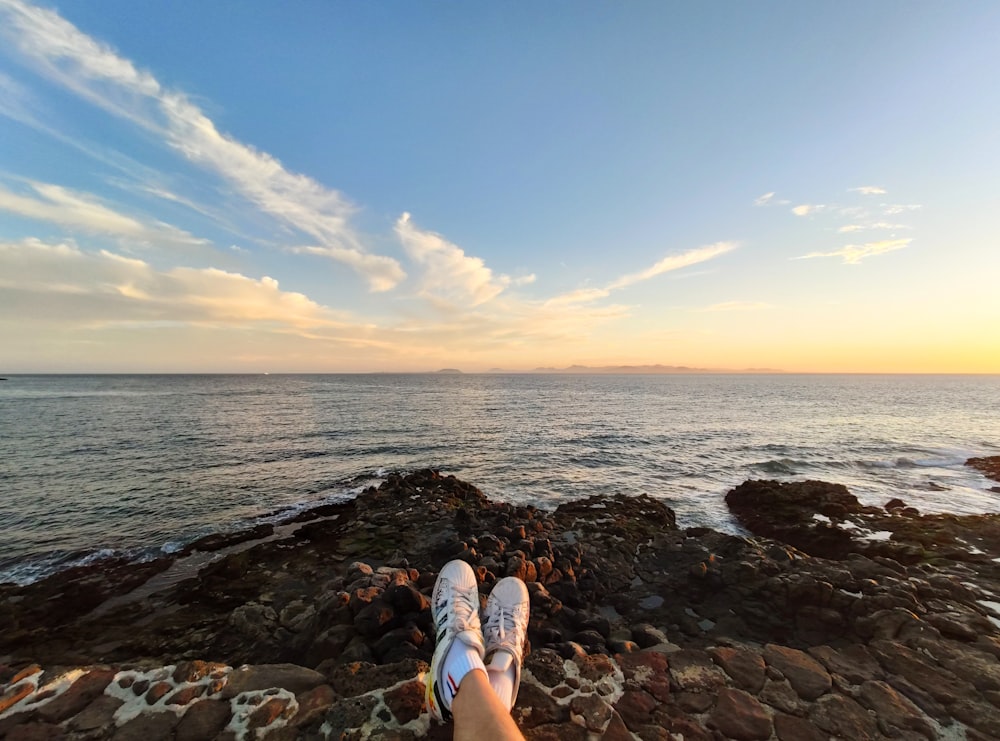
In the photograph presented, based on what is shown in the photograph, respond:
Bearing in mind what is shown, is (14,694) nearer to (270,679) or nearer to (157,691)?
(157,691)

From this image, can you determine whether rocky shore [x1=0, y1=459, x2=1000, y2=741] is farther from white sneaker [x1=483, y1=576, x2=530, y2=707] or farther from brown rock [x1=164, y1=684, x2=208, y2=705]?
white sneaker [x1=483, y1=576, x2=530, y2=707]

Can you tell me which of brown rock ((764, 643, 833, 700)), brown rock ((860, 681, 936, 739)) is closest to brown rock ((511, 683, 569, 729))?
brown rock ((764, 643, 833, 700))

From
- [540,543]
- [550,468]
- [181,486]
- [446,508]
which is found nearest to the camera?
[540,543]

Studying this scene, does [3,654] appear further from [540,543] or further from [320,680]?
[540,543]

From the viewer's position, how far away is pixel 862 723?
3.90 m

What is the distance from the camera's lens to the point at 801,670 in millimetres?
4637

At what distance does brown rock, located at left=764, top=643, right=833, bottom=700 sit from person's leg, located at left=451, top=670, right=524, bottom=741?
3336mm

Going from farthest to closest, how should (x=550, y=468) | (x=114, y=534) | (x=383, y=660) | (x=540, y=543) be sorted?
(x=550, y=468)
(x=114, y=534)
(x=540, y=543)
(x=383, y=660)

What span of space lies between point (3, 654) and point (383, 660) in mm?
6899

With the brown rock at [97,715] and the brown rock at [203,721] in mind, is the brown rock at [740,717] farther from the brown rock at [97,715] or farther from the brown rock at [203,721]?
the brown rock at [97,715]

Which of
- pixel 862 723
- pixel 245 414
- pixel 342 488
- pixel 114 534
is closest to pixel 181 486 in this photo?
pixel 114 534

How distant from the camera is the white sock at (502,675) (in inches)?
148

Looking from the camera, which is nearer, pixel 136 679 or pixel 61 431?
pixel 136 679

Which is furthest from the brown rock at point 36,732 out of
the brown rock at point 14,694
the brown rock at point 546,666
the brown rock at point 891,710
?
the brown rock at point 891,710
